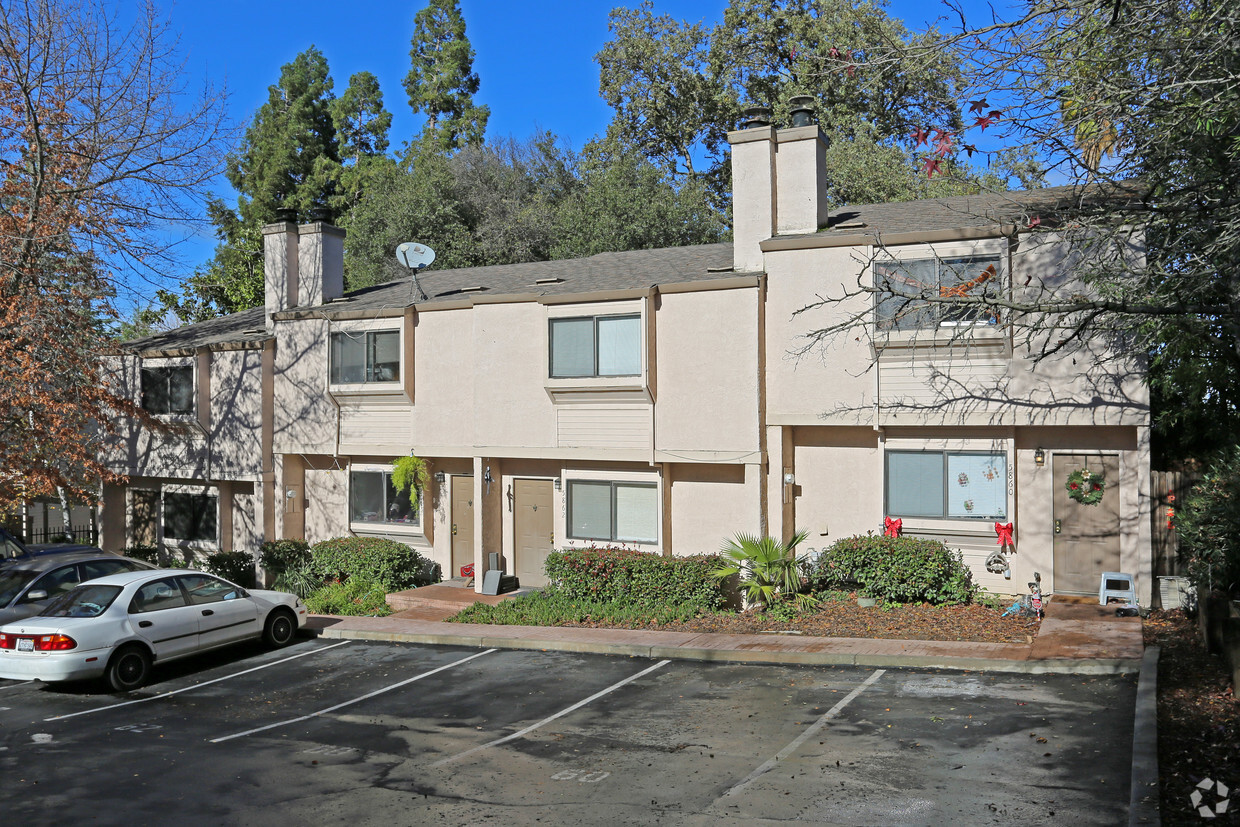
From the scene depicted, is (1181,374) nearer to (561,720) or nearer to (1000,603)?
(1000,603)

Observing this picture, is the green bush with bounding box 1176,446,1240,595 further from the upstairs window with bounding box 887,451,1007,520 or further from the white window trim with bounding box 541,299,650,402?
the white window trim with bounding box 541,299,650,402

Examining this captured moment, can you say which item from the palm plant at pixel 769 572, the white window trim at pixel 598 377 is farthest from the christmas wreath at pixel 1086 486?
the white window trim at pixel 598 377

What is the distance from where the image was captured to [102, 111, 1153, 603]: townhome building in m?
15.8

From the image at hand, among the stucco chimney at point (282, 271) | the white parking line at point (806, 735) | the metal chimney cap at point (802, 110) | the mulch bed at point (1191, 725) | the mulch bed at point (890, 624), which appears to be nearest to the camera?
the mulch bed at point (1191, 725)

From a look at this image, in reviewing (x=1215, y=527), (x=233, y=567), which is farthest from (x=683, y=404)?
(x=233, y=567)

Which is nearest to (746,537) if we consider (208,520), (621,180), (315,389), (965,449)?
(965,449)

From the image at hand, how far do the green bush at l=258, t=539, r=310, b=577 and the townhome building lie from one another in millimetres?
929

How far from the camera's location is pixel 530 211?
129 feet

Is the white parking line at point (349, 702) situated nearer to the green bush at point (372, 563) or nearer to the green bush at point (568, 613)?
the green bush at point (568, 613)

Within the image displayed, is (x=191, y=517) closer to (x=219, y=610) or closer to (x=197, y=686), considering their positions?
(x=219, y=610)

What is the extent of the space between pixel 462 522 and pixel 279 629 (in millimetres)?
5469

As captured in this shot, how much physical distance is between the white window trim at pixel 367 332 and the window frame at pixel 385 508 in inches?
69.8

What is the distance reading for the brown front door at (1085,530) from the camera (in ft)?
51.3

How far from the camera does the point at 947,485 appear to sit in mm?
16438
